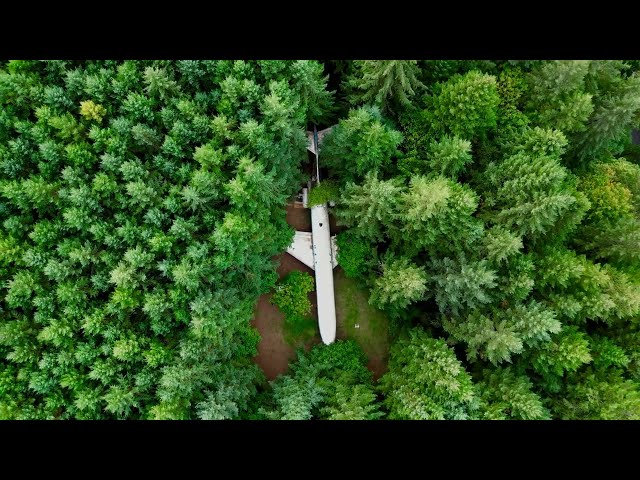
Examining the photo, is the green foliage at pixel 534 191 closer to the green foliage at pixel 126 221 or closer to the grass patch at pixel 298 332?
the green foliage at pixel 126 221

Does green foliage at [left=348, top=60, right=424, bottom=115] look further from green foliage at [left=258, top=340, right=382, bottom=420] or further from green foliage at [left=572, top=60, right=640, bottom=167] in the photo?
green foliage at [left=258, top=340, right=382, bottom=420]

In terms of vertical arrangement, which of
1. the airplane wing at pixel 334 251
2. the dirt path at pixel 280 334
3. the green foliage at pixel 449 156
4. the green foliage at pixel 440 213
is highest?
the green foliage at pixel 449 156

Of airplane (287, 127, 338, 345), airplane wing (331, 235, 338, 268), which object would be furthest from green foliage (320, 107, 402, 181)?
airplane wing (331, 235, 338, 268)

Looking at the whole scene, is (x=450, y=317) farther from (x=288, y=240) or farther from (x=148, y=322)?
(x=148, y=322)

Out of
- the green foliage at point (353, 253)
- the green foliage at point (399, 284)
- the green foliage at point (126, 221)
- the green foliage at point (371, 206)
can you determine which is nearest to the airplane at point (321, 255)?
the green foliage at point (353, 253)

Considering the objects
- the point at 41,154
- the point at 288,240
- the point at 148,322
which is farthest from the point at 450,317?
the point at 41,154
